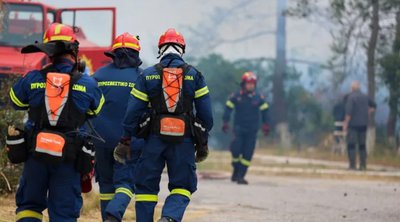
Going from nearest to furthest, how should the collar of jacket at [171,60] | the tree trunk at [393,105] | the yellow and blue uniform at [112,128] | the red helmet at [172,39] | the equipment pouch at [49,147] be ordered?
the equipment pouch at [49,147] → the collar of jacket at [171,60] → the red helmet at [172,39] → the yellow and blue uniform at [112,128] → the tree trunk at [393,105]

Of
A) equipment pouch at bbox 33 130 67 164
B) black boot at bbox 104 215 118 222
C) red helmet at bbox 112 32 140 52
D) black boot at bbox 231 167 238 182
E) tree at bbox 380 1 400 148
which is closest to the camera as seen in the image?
equipment pouch at bbox 33 130 67 164

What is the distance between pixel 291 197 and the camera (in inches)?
518

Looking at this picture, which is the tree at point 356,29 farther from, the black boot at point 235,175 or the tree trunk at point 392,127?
the black boot at point 235,175

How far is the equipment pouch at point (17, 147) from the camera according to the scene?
6477 mm

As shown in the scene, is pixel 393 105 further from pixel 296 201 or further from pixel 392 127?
pixel 296 201

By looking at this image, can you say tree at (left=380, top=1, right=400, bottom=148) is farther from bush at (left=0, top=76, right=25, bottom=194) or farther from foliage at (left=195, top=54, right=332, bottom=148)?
bush at (left=0, top=76, right=25, bottom=194)

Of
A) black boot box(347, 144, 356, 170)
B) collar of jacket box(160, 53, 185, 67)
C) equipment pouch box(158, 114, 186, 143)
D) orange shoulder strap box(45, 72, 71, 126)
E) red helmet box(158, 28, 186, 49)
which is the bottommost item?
black boot box(347, 144, 356, 170)

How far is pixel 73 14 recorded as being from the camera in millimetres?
15539

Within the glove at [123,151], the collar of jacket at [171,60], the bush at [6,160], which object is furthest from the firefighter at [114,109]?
the bush at [6,160]

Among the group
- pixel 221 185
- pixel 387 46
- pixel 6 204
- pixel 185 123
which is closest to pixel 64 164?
pixel 185 123

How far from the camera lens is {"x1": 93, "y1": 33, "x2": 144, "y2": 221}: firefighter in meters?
8.55

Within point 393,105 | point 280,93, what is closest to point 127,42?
point 393,105

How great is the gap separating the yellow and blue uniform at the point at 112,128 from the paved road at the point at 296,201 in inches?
62.7

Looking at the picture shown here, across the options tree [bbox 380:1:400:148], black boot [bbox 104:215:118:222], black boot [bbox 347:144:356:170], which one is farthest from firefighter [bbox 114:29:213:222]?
tree [bbox 380:1:400:148]
